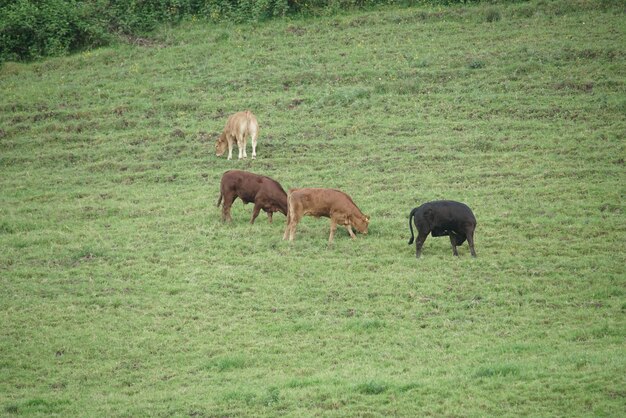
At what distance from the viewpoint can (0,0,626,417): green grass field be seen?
15.5 m

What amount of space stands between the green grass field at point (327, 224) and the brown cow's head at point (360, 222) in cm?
58

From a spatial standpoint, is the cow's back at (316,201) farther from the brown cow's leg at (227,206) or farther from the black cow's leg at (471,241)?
the black cow's leg at (471,241)

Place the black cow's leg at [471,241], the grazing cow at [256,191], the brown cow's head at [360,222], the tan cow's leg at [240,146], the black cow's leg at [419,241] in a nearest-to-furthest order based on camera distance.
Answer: the black cow's leg at [471,241]
the black cow's leg at [419,241]
the brown cow's head at [360,222]
the grazing cow at [256,191]
the tan cow's leg at [240,146]

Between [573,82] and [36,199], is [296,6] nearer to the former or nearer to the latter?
[573,82]

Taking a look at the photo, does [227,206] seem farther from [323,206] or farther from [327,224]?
[323,206]

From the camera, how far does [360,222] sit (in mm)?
22359

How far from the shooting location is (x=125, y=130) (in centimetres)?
3206

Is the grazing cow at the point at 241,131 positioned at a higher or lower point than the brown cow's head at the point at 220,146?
higher

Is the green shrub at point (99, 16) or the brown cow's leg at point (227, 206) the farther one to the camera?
the green shrub at point (99, 16)

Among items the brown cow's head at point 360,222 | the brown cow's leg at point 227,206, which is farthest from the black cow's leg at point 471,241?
the brown cow's leg at point 227,206

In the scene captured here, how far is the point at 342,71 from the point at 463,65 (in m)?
4.43

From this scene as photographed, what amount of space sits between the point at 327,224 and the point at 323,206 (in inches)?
79.1

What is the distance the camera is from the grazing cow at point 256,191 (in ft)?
76.2

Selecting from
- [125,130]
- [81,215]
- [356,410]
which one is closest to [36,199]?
[81,215]
